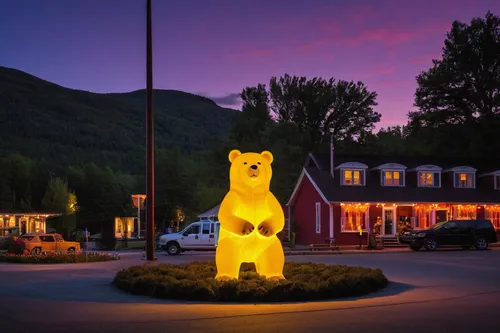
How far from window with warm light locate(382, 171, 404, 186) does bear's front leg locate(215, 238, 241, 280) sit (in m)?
31.5

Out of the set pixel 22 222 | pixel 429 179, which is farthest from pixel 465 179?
pixel 22 222

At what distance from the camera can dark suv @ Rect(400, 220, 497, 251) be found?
3794 centimetres

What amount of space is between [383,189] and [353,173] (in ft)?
8.18

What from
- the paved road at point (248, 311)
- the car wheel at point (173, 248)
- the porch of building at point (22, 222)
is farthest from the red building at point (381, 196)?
the paved road at point (248, 311)

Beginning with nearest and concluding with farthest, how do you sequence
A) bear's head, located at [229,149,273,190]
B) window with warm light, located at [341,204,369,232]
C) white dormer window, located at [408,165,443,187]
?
bear's head, located at [229,149,273,190] → window with warm light, located at [341,204,369,232] → white dormer window, located at [408,165,443,187]

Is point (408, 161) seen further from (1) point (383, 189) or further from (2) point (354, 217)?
(2) point (354, 217)

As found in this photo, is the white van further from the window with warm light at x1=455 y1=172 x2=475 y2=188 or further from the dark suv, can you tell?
the window with warm light at x1=455 y1=172 x2=475 y2=188

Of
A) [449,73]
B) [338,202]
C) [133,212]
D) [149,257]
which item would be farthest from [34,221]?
[449,73]

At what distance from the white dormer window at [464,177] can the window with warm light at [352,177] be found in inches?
297

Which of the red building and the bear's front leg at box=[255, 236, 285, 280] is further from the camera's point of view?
the red building

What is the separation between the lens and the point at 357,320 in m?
11.4

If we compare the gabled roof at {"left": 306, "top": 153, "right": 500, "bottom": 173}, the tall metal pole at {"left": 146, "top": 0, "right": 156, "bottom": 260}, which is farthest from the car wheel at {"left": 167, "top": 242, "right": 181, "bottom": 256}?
the gabled roof at {"left": 306, "top": 153, "right": 500, "bottom": 173}

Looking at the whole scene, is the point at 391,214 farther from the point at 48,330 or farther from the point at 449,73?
the point at 48,330

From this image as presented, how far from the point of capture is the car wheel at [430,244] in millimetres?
37894
